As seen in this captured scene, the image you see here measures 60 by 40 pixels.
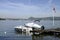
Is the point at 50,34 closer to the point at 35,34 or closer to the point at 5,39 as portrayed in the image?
the point at 35,34

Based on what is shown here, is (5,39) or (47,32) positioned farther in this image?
(47,32)

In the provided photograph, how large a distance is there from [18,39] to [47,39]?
10.0 ft

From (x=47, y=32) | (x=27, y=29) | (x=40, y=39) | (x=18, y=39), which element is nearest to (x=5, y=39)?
(x=18, y=39)

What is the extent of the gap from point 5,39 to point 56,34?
6.28 m

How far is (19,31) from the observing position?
31.1 metres

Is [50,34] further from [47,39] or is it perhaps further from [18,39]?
[18,39]

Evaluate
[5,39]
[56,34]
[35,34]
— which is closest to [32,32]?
[35,34]

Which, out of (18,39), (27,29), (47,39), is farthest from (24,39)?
(27,29)

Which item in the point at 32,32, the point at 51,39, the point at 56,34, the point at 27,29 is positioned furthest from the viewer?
the point at 27,29

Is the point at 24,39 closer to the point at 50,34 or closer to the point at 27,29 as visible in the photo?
the point at 50,34

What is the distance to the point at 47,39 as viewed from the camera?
23.1 m

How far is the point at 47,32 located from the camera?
25953 millimetres

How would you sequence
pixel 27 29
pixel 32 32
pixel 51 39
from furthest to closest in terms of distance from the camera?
pixel 27 29, pixel 32 32, pixel 51 39

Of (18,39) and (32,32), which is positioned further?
(32,32)
